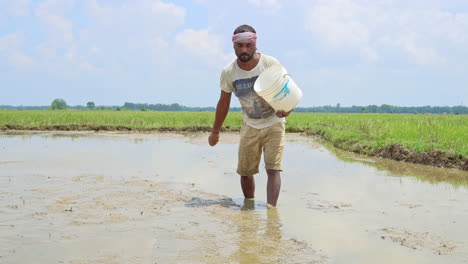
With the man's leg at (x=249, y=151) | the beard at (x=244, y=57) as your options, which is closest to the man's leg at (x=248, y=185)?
the man's leg at (x=249, y=151)

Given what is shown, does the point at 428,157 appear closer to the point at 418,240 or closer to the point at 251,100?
the point at 251,100

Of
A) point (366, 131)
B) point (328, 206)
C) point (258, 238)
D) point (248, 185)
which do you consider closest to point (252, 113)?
point (248, 185)

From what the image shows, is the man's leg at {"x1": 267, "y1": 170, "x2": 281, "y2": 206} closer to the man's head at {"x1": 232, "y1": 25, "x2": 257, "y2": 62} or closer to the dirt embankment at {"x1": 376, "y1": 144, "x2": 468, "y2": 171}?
the man's head at {"x1": 232, "y1": 25, "x2": 257, "y2": 62}

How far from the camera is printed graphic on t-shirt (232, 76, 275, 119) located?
4.14 m

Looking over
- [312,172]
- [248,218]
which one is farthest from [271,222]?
[312,172]

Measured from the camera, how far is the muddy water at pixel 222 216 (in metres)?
2.89

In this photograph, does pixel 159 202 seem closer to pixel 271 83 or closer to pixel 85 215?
pixel 85 215

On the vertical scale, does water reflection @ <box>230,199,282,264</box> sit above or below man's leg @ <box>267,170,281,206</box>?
below

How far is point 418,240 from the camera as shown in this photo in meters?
3.23

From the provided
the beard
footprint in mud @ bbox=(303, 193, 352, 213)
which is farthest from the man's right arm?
footprint in mud @ bbox=(303, 193, 352, 213)

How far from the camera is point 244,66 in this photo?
4.15 meters

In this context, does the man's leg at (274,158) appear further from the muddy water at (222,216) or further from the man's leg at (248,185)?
the man's leg at (248,185)

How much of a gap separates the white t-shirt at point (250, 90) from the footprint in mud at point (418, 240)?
1291 millimetres

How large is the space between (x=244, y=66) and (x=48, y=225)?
1869 mm
